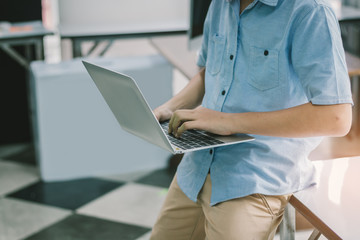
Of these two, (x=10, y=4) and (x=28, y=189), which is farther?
(x=10, y=4)

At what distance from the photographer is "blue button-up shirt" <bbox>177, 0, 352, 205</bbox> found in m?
1.04

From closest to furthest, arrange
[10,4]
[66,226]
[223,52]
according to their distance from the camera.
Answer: [223,52] < [66,226] < [10,4]

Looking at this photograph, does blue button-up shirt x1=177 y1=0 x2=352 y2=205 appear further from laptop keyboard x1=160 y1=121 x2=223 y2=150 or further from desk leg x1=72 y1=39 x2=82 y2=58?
desk leg x1=72 y1=39 x2=82 y2=58

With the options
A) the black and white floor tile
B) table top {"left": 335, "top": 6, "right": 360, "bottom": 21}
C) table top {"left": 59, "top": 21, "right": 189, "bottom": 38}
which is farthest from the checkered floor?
table top {"left": 335, "top": 6, "right": 360, "bottom": 21}

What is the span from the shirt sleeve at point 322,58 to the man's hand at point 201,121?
0.63 ft

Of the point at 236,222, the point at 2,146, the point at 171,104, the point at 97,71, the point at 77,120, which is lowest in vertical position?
the point at 2,146

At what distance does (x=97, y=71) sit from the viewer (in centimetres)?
118

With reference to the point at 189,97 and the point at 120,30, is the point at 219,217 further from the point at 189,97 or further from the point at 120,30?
the point at 120,30

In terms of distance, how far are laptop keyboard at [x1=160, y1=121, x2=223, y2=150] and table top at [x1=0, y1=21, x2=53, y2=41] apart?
2.22 metres

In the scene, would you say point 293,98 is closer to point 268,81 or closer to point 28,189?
point 268,81

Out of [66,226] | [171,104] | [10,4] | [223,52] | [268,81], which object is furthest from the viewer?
[10,4]

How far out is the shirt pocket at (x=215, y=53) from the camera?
4.15 ft

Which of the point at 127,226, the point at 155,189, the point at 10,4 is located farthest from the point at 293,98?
the point at 10,4

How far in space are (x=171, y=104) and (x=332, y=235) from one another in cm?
58
